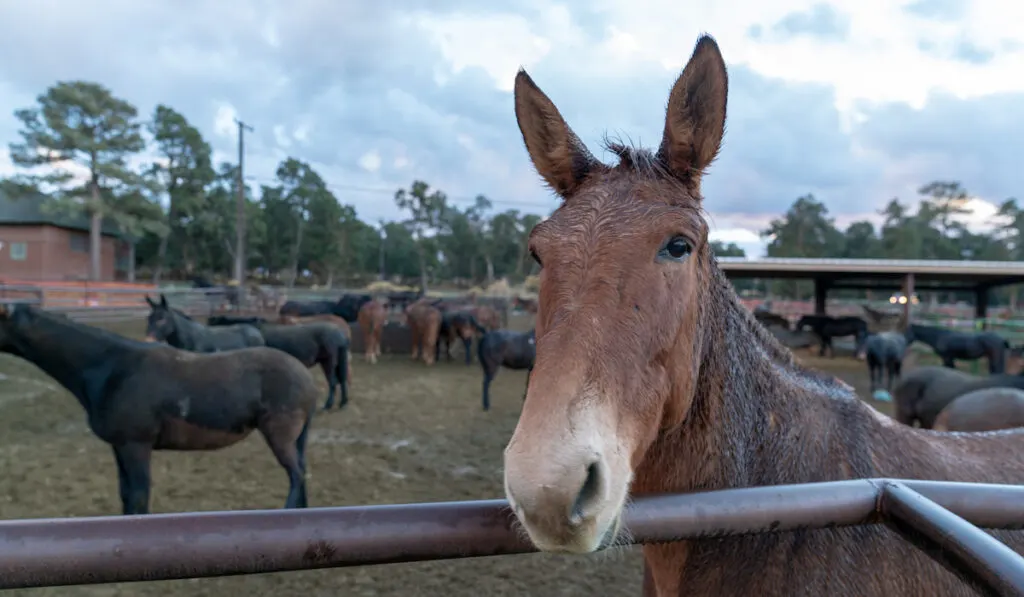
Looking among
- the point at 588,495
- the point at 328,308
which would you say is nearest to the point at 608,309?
the point at 588,495

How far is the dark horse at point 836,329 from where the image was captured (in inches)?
807

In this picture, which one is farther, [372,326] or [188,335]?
[372,326]

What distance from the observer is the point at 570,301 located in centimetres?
144

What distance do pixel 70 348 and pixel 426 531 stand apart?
19.4 feet

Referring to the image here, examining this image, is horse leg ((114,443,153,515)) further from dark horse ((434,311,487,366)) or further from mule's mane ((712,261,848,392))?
dark horse ((434,311,487,366))

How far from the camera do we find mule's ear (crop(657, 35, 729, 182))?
1.70 meters

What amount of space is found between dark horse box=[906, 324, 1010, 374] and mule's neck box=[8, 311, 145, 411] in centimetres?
1816

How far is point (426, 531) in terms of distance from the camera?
1.07 m

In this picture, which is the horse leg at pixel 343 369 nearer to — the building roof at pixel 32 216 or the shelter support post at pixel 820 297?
the shelter support post at pixel 820 297

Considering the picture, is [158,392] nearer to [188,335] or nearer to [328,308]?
[188,335]

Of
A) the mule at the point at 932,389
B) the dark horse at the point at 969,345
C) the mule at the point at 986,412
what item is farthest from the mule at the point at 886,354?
the mule at the point at 986,412

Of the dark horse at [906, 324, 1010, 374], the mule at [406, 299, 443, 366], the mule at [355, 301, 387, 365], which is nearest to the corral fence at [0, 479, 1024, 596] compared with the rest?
the mule at [406, 299, 443, 366]

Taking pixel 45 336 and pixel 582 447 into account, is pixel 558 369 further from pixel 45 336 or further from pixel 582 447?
pixel 45 336

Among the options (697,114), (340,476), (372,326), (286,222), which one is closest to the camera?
(697,114)
